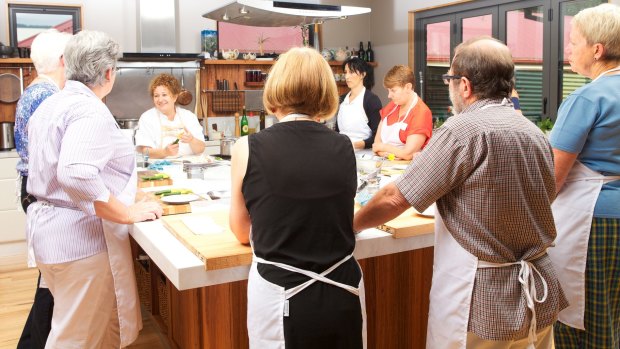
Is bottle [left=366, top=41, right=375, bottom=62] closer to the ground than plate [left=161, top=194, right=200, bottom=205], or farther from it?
farther from it

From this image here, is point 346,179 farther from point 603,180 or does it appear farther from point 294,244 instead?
point 603,180

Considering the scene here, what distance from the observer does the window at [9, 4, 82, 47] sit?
521 centimetres

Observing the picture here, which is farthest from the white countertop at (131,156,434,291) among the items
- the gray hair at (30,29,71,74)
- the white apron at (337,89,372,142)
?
the white apron at (337,89,372,142)

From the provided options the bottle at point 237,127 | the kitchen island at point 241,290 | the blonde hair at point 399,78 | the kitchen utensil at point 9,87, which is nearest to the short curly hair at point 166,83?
the blonde hair at point 399,78

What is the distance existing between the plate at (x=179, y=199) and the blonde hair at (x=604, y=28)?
152 cm

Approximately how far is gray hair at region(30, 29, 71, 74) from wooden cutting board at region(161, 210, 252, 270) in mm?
1085

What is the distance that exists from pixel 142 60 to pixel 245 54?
111cm

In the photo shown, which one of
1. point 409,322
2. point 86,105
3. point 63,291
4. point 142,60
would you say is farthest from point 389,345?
point 142,60

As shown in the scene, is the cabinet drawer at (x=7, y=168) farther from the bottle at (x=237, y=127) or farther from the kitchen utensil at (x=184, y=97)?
the bottle at (x=237, y=127)

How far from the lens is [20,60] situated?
5.08m

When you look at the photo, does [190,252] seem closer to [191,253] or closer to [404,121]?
[191,253]

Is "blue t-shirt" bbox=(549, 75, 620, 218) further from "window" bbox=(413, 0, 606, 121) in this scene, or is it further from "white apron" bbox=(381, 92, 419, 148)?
"window" bbox=(413, 0, 606, 121)

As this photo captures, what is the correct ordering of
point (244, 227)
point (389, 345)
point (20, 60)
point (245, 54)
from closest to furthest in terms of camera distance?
point (244, 227)
point (389, 345)
point (20, 60)
point (245, 54)

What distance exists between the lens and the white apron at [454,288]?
60.4 inches
